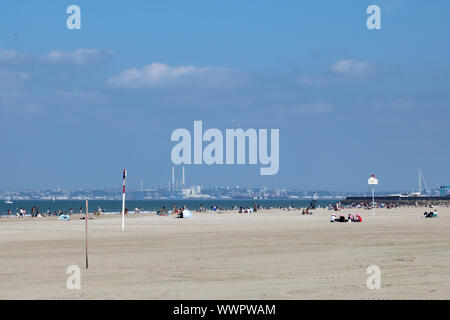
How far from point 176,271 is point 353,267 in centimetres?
428

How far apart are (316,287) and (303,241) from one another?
12.6 metres

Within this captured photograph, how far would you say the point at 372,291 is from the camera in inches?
452

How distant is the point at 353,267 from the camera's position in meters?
15.3
